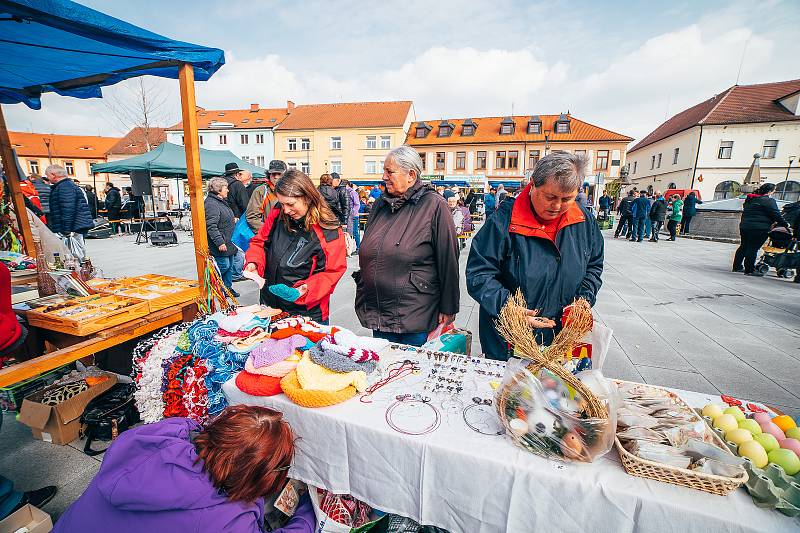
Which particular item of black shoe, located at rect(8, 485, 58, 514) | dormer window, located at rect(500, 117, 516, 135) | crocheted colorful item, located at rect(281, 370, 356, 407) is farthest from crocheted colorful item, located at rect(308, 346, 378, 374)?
dormer window, located at rect(500, 117, 516, 135)

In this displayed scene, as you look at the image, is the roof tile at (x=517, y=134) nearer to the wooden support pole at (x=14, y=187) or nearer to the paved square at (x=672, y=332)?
the paved square at (x=672, y=332)

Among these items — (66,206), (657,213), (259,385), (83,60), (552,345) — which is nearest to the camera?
(552,345)

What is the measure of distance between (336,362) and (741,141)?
36.8 meters

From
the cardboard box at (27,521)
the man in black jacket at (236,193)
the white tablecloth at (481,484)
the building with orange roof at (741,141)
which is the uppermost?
the building with orange roof at (741,141)

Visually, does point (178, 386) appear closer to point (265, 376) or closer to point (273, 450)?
point (265, 376)

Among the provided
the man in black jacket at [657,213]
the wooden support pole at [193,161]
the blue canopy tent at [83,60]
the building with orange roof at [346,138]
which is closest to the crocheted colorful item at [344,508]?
the wooden support pole at [193,161]

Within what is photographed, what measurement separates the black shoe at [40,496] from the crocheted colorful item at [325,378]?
180 cm

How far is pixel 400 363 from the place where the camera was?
1860 mm

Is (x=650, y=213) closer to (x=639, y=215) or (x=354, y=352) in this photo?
(x=639, y=215)

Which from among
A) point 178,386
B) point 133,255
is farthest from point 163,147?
point 178,386

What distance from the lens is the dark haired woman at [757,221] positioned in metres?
6.99

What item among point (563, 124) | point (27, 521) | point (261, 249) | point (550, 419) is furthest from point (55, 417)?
point (563, 124)

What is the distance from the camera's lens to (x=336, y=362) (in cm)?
166

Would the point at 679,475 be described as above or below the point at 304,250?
below
